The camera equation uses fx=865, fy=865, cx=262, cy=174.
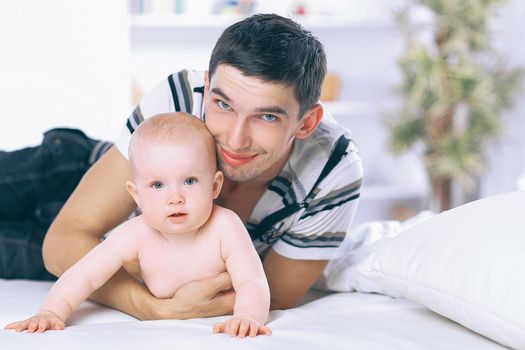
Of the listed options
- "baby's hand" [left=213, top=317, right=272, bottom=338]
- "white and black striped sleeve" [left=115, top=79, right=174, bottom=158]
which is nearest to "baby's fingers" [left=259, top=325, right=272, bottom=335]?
"baby's hand" [left=213, top=317, right=272, bottom=338]

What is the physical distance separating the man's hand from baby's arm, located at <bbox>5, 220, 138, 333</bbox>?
0.11m

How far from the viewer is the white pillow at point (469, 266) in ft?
4.79

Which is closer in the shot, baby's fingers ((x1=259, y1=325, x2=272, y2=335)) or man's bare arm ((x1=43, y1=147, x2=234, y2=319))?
baby's fingers ((x1=259, y1=325, x2=272, y2=335))

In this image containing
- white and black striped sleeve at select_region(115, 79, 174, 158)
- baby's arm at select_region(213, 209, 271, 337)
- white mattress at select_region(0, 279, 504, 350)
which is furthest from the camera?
white and black striped sleeve at select_region(115, 79, 174, 158)

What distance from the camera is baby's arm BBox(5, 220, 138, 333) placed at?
1557mm

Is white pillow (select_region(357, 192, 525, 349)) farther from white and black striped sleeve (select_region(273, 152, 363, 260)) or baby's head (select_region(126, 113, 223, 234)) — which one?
baby's head (select_region(126, 113, 223, 234))

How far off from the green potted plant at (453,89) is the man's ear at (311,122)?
2.61 m

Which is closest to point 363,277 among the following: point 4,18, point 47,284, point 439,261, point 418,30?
point 439,261

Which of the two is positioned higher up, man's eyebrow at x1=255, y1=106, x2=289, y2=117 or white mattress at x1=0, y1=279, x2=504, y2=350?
man's eyebrow at x1=255, y1=106, x2=289, y2=117

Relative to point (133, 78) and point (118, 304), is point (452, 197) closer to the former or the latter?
point (133, 78)

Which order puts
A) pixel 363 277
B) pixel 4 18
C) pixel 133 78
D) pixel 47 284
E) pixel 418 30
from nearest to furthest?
pixel 363 277 → pixel 47 284 → pixel 4 18 → pixel 133 78 → pixel 418 30

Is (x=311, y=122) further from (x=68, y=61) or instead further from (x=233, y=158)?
(x=68, y=61)

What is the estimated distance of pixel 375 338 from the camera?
1520 millimetres

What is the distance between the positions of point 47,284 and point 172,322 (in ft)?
2.03
